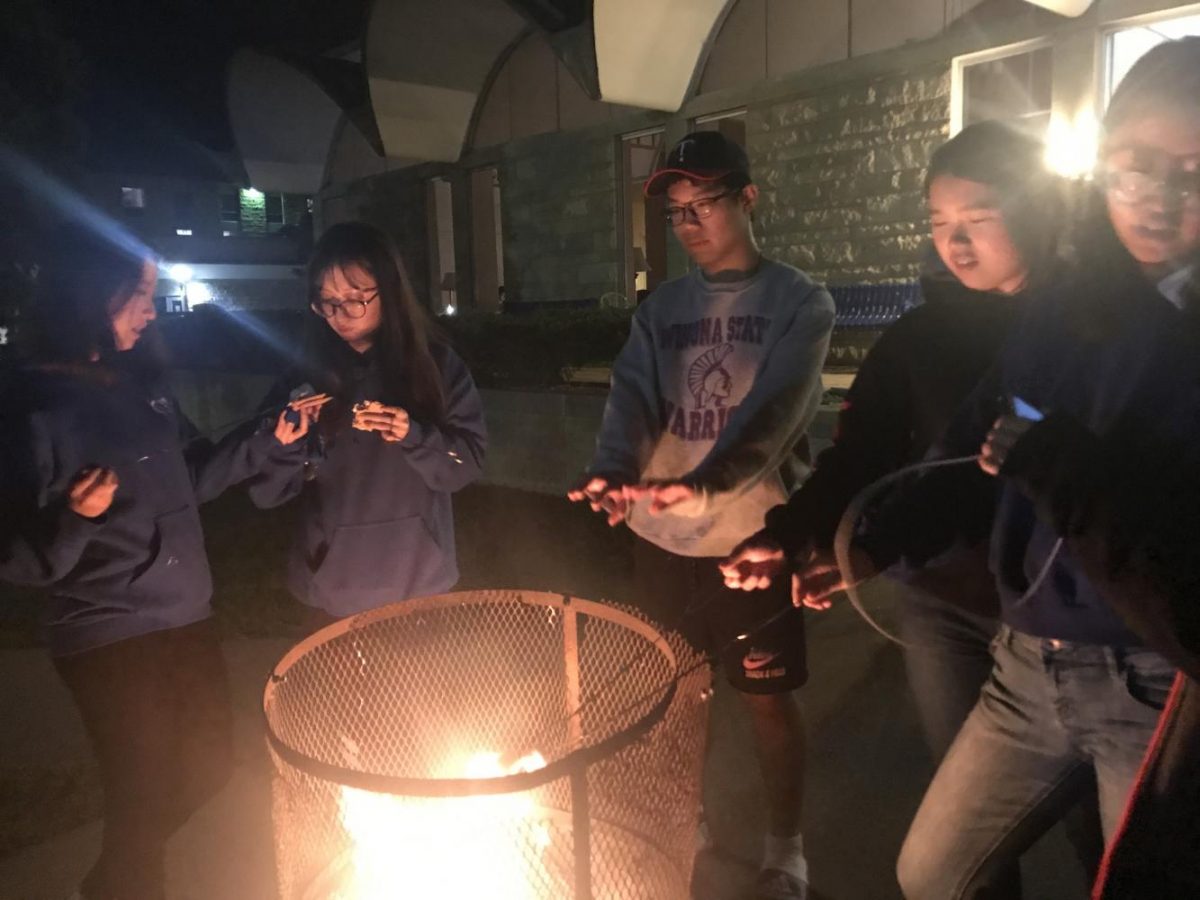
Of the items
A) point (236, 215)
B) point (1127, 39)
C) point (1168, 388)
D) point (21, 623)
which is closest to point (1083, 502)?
point (1168, 388)

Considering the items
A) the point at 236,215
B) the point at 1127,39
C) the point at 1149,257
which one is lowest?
the point at 1149,257

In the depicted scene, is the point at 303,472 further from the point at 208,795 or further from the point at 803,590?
the point at 803,590

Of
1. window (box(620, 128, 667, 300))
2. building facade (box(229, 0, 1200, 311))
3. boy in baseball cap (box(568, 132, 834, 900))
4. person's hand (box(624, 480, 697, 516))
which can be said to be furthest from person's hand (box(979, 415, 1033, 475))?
window (box(620, 128, 667, 300))

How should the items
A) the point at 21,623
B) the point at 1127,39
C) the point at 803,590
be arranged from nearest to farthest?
1. the point at 803,590
2. the point at 21,623
3. the point at 1127,39

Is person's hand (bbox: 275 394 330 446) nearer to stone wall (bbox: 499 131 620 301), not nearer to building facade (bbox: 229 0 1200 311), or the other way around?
building facade (bbox: 229 0 1200 311)

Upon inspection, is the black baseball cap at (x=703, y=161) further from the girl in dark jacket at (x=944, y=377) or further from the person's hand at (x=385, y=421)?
the person's hand at (x=385, y=421)

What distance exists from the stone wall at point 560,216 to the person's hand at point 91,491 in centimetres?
991

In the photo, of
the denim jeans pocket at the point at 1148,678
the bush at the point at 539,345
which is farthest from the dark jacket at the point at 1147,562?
the bush at the point at 539,345

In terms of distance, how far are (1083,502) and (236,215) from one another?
43.8 meters

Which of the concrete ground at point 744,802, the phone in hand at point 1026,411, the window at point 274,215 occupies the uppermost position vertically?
the window at point 274,215

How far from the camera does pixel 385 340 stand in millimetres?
2896

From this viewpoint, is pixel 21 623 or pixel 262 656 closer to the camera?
pixel 262 656

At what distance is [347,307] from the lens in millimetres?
2830

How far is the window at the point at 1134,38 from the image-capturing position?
711cm
